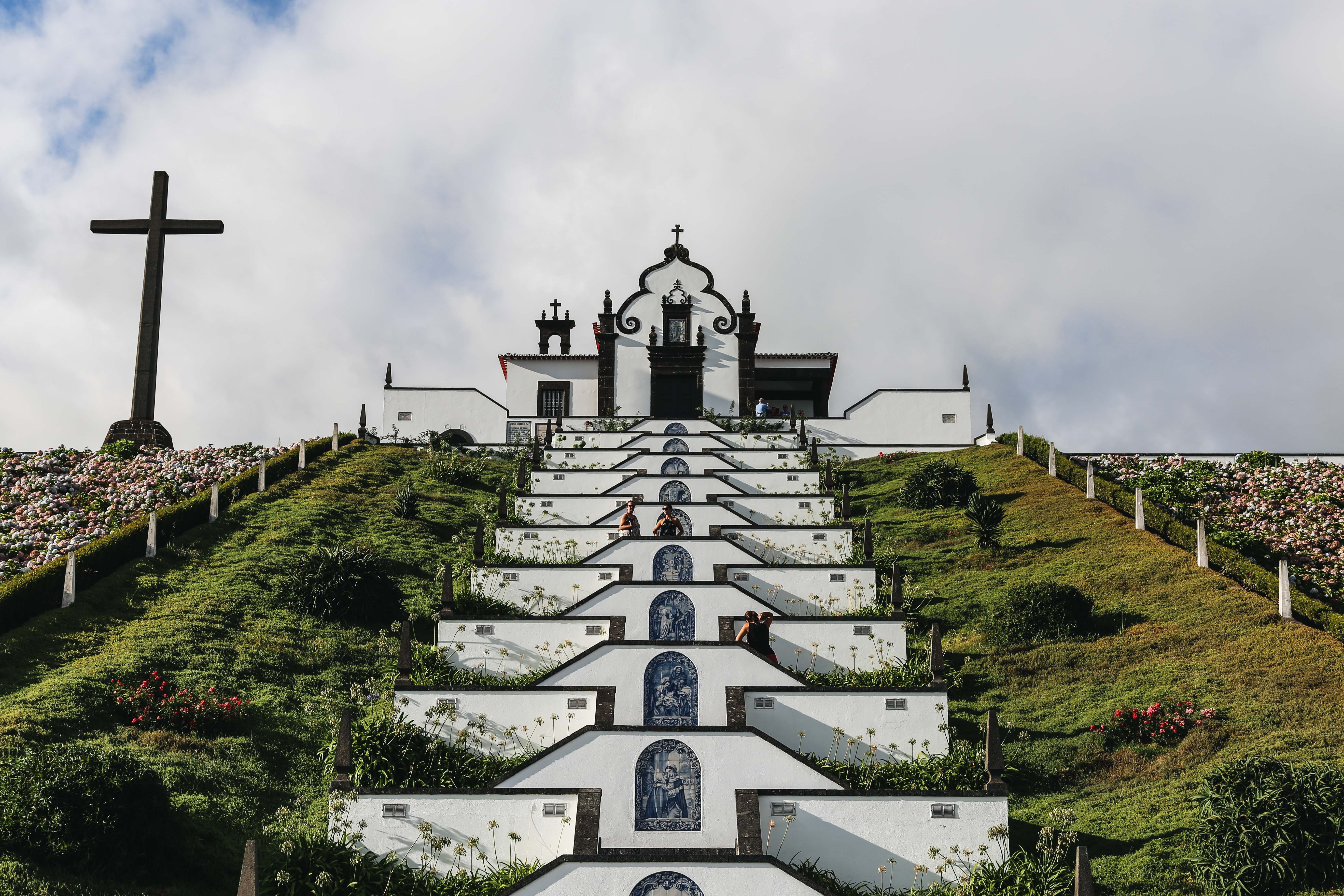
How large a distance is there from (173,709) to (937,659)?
10.5 metres

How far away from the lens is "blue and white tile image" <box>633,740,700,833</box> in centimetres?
1317

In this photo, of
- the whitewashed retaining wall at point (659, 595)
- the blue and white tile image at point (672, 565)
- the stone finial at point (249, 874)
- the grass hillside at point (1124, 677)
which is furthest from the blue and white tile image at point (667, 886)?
the blue and white tile image at point (672, 565)

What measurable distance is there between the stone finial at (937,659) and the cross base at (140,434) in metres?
26.1

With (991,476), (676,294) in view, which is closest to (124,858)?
(991,476)

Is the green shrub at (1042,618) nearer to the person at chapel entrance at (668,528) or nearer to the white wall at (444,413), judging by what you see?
the person at chapel entrance at (668,528)

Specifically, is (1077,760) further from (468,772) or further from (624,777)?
(468,772)

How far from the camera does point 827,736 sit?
1493cm

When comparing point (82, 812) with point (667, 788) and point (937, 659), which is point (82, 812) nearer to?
point (667, 788)

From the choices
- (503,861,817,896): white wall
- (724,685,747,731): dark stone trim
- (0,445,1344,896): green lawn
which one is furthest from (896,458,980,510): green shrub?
(503,861,817,896): white wall

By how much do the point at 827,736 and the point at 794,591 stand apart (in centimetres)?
481

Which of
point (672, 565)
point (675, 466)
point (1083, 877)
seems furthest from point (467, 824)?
point (675, 466)

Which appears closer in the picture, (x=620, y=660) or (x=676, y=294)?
(x=620, y=660)

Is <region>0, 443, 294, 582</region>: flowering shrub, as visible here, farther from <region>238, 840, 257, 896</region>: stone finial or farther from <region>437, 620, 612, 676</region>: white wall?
<region>238, 840, 257, 896</region>: stone finial

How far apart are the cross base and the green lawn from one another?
374 inches
